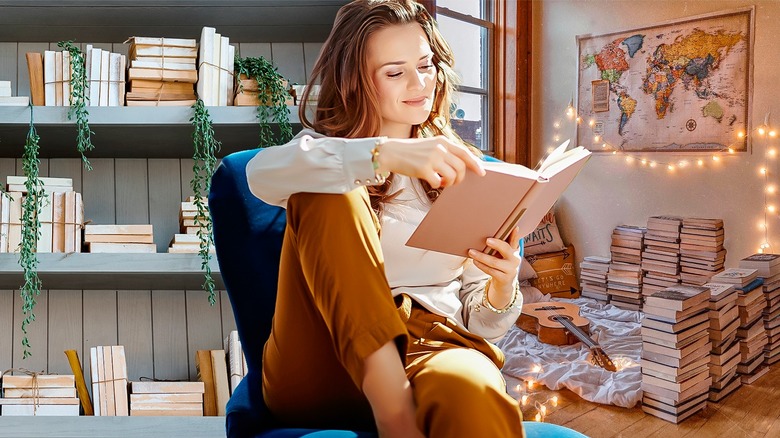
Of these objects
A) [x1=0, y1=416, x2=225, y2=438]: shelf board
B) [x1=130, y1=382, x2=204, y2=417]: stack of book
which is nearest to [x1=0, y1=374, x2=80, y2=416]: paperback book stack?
[x1=0, y1=416, x2=225, y2=438]: shelf board

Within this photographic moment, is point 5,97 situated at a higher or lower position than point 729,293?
higher

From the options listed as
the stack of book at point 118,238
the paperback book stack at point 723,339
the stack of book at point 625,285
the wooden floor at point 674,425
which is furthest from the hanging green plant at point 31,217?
the stack of book at point 625,285

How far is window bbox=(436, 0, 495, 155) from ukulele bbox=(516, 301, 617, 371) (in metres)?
1.14

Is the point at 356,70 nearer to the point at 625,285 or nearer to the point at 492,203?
the point at 492,203

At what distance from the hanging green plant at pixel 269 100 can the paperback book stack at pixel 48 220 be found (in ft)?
1.86

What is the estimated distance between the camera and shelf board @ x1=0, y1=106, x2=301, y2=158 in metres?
1.77

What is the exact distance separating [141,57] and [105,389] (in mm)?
925

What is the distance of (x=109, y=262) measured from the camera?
1.80m

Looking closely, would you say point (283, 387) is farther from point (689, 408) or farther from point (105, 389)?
point (689, 408)

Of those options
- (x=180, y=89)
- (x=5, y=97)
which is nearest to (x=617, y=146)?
(x=180, y=89)

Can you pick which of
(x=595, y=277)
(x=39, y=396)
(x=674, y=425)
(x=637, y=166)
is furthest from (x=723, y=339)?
(x=39, y=396)

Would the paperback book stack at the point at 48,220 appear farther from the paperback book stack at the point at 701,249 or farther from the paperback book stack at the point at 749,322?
the paperback book stack at the point at 701,249

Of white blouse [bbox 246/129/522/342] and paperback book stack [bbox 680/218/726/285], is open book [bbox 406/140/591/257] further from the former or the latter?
paperback book stack [bbox 680/218/726/285]

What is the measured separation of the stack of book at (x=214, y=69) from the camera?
5.94ft
